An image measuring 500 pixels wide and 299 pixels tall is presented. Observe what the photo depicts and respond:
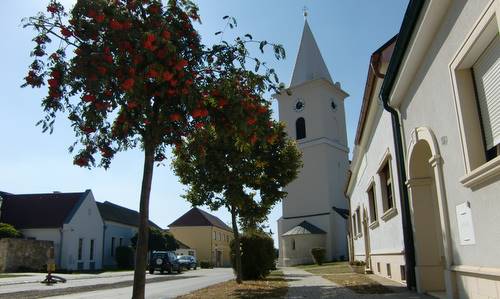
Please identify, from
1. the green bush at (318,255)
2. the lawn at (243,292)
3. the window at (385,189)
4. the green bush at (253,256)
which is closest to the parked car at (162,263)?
the green bush at (318,255)

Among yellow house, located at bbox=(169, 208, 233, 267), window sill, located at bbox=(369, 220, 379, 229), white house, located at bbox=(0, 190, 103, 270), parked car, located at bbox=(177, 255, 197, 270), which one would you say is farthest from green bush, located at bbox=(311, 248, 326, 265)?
window sill, located at bbox=(369, 220, 379, 229)

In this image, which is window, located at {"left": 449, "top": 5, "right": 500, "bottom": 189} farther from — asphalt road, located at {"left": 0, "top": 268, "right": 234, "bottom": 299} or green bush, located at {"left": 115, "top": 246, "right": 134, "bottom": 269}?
green bush, located at {"left": 115, "top": 246, "right": 134, "bottom": 269}

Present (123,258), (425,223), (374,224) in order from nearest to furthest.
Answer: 1. (425,223)
2. (374,224)
3. (123,258)

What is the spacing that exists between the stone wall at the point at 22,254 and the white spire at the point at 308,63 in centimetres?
3717

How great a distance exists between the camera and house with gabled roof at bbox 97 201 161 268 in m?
48.1

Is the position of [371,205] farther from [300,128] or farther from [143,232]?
[300,128]

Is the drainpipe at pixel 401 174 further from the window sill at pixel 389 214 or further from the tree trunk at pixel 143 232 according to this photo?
the tree trunk at pixel 143 232

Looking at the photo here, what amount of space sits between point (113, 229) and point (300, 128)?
26017 millimetres

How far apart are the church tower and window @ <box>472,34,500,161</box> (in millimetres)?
45226

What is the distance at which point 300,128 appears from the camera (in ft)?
199

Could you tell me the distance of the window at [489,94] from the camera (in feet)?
20.2

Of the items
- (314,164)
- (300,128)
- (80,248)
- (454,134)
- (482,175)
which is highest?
(300,128)

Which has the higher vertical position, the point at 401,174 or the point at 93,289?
the point at 401,174

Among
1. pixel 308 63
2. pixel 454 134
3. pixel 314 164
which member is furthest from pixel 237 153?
pixel 308 63
